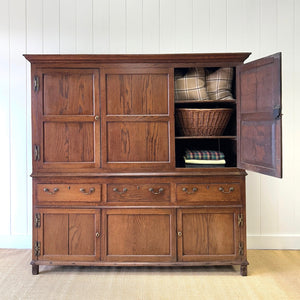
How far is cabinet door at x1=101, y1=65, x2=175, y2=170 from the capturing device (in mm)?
3045

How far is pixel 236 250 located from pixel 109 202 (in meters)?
1.09

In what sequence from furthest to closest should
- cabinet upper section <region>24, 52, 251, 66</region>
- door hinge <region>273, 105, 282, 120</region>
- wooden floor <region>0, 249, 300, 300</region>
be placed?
cabinet upper section <region>24, 52, 251, 66</region> → wooden floor <region>0, 249, 300, 300</region> → door hinge <region>273, 105, 282, 120</region>

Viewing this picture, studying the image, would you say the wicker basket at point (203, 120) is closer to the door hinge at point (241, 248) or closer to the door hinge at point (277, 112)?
the door hinge at point (277, 112)

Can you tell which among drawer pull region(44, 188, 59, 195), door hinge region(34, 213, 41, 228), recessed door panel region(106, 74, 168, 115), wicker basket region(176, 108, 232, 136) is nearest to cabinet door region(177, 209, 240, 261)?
wicker basket region(176, 108, 232, 136)

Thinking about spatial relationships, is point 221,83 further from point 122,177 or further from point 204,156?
point 122,177

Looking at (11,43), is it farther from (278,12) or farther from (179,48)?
(278,12)

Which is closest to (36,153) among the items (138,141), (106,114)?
(106,114)

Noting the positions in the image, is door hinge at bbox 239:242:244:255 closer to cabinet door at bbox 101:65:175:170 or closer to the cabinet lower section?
the cabinet lower section

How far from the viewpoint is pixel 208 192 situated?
303cm

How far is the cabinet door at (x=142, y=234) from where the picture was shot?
3.04 metres

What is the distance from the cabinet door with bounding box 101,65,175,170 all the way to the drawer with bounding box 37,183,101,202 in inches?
9.0

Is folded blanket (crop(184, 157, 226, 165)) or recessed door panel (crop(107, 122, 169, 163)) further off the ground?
recessed door panel (crop(107, 122, 169, 163))

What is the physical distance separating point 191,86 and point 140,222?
120 centimetres

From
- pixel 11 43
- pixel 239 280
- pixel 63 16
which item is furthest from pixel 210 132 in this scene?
pixel 11 43
